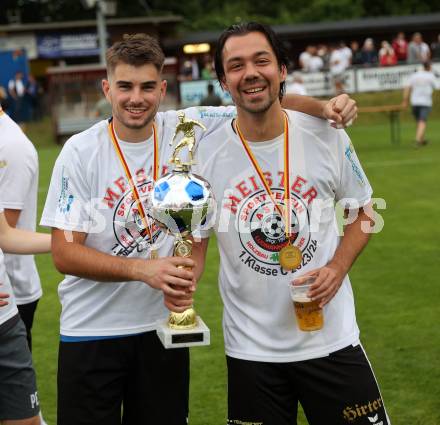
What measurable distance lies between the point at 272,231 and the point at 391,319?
169 inches

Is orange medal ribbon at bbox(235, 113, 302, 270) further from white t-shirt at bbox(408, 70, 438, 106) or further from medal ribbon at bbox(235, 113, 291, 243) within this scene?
white t-shirt at bbox(408, 70, 438, 106)

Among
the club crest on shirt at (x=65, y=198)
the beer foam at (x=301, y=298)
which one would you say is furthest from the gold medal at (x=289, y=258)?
the club crest on shirt at (x=65, y=198)

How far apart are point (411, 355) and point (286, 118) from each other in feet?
11.6

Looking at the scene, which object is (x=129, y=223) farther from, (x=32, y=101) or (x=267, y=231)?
(x=32, y=101)

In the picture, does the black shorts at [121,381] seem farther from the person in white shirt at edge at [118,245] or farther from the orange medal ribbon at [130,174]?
the orange medal ribbon at [130,174]

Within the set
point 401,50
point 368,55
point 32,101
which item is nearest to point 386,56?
point 368,55

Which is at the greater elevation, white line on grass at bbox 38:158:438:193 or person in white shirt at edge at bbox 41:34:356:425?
person in white shirt at edge at bbox 41:34:356:425

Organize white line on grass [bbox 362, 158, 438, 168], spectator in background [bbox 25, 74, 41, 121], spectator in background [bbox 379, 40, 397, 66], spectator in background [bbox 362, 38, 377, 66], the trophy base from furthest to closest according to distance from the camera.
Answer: spectator in background [bbox 362, 38, 377, 66] → spectator in background [bbox 25, 74, 41, 121] → spectator in background [bbox 379, 40, 397, 66] → white line on grass [bbox 362, 158, 438, 168] → the trophy base

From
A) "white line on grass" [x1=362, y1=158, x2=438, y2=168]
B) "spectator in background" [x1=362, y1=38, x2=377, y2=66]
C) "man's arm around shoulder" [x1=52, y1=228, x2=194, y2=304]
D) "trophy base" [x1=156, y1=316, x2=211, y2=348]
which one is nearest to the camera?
"man's arm around shoulder" [x1=52, y1=228, x2=194, y2=304]

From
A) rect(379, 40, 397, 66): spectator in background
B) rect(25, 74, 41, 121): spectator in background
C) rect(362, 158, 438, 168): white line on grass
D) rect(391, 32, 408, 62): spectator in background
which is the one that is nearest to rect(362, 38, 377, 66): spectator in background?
rect(391, 32, 408, 62): spectator in background

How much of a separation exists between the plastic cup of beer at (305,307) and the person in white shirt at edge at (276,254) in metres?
0.06

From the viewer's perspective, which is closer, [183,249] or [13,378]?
[183,249]

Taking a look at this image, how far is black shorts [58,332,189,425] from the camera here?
4023mm

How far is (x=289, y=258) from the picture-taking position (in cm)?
367
